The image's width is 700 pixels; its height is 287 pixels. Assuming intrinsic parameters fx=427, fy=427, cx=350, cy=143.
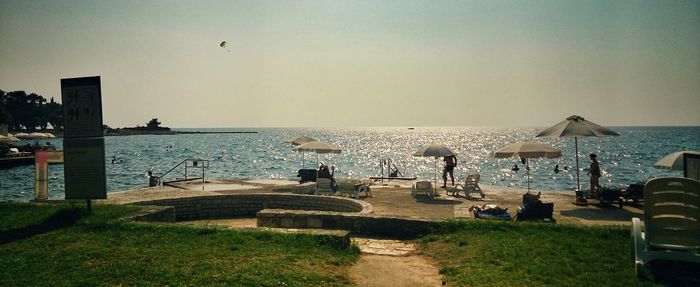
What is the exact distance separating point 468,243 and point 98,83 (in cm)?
953

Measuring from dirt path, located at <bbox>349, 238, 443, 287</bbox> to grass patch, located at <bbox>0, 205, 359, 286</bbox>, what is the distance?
0.90 feet

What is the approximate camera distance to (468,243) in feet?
26.2

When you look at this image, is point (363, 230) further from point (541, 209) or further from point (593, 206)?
point (593, 206)

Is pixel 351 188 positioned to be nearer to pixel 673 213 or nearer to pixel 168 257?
pixel 168 257

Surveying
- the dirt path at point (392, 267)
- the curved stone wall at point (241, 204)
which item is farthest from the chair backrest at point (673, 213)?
the curved stone wall at point (241, 204)

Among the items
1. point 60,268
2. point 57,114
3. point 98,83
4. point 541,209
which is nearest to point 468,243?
point 541,209

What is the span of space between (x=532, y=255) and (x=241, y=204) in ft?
33.6

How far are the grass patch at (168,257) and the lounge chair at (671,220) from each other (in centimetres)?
425

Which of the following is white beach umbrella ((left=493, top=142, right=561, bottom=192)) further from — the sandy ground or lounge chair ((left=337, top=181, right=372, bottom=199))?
lounge chair ((left=337, top=181, right=372, bottom=199))

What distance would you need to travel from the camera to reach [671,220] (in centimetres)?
585

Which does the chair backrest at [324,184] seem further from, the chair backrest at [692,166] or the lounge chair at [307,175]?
the chair backrest at [692,166]

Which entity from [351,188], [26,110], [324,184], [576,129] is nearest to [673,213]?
[576,129]

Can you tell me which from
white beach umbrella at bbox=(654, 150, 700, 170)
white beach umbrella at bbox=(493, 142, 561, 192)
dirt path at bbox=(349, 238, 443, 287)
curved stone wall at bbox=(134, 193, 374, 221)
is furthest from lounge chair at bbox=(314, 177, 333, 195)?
white beach umbrella at bbox=(654, 150, 700, 170)

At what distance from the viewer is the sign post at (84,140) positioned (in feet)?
34.9
